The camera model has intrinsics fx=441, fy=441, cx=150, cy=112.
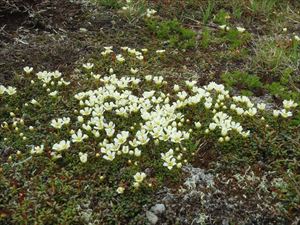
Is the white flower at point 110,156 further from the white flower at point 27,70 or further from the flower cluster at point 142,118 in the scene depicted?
the white flower at point 27,70

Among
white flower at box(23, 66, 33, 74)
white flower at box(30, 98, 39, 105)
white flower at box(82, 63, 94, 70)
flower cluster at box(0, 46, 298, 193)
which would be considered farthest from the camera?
white flower at box(82, 63, 94, 70)

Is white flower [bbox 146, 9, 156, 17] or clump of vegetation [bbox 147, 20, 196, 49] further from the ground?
white flower [bbox 146, 9, 156, 17]

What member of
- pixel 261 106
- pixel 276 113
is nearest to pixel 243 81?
pixel 261 106

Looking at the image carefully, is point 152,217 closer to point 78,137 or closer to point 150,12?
point 78,137

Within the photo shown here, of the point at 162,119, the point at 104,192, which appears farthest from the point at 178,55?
the point at 104,192

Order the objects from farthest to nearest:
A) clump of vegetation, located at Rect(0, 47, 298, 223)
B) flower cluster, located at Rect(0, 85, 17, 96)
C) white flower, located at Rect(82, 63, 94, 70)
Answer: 1. white flower, located at Rect(82, 63, 94, 70)
2. flower cluster, located at Rect(0, 85, 17, 96)
3. clump of vegetation, located at Rect(0, 47, 298, 223)

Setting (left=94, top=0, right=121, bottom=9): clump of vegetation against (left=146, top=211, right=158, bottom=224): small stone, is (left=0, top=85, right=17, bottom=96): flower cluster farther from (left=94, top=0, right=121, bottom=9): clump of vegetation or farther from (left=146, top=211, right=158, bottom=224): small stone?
(left=94, top=0, right=121, bottom=9): clump of vegetation

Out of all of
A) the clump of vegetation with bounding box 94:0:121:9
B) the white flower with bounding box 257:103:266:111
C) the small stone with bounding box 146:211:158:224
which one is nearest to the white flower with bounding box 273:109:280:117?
the white flower with bounding box 257:103:266:111

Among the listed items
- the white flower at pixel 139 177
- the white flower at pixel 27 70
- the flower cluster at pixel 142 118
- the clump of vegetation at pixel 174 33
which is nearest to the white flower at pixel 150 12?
the clump of vegetation at pixel 174 33
